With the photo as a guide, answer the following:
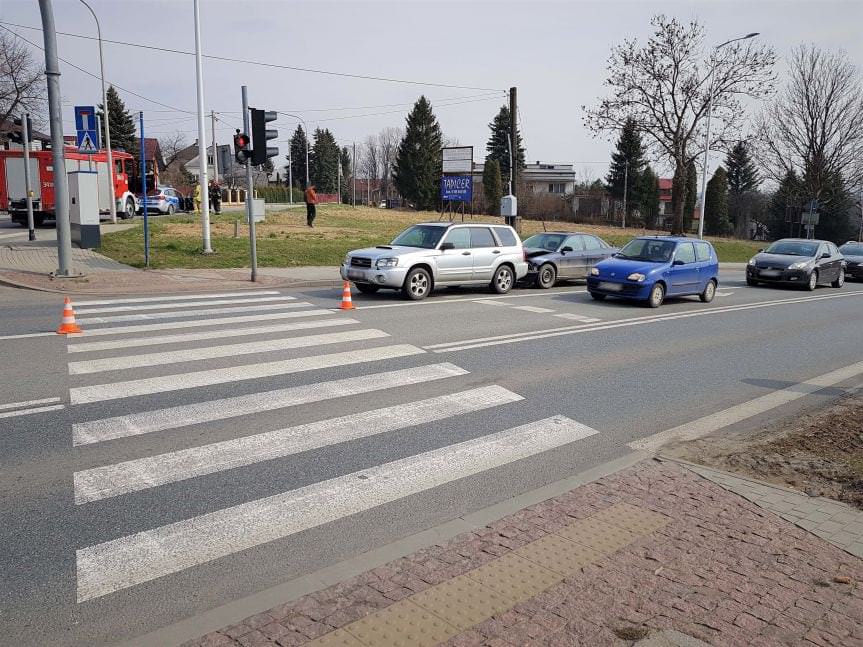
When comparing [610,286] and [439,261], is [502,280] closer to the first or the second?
[439,261]

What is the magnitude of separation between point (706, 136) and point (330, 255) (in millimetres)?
23994

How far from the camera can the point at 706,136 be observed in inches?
1459

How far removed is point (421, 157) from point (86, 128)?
6103 cm

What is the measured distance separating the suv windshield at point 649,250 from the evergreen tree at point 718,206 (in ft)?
221

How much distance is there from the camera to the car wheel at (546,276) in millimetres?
18625

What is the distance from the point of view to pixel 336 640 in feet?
10.8

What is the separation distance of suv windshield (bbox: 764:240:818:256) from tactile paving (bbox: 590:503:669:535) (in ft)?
72.4

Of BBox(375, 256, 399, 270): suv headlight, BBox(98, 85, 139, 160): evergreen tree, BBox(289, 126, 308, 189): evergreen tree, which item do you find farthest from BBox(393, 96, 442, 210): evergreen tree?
BBox(375, 256, 399, 270): suv headlight

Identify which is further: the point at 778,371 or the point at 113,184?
the point at 113,184

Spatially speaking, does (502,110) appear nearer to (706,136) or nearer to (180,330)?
(706,136)

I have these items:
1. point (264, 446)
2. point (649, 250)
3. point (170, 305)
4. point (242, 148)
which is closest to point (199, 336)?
point (170, 305)

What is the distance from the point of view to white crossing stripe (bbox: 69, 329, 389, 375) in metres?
8.38

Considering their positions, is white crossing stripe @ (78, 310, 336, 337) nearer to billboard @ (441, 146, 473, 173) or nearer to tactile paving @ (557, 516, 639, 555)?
tactile paving @ (557, 516, 639, 555)

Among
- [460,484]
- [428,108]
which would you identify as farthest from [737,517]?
[428,108]
